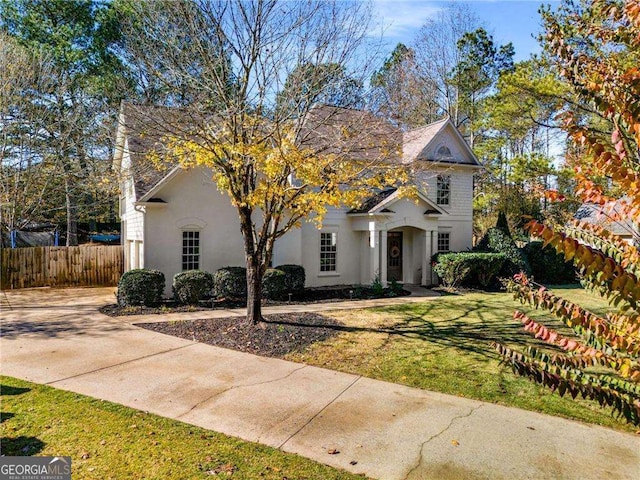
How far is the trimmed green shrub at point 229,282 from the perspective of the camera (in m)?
13.8

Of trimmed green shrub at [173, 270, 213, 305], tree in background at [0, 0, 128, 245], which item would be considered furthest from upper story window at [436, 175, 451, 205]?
tree in background at [0, 0, 128, 245]

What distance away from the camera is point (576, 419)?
18.0ft

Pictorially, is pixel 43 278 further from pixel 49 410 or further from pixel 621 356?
pixel 621 356

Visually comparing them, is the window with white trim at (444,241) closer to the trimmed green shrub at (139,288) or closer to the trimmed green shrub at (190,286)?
the trimmed green shrub at (190,286)

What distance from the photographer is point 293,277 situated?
14.7 meters

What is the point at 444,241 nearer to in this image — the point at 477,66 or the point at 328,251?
the point at 328,251

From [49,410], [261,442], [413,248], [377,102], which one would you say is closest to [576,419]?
[261,442]

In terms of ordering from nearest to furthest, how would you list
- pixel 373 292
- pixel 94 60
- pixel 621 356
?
pixel 621 356 < pixel 373 292 < pixel 94 60

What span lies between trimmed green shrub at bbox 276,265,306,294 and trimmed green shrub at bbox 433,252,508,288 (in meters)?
6.32

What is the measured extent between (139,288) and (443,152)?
14.7 metres

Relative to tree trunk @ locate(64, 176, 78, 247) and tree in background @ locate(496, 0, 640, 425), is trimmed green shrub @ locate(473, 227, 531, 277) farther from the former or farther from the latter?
tree trunk @ locate(64, 176, 78, 247)

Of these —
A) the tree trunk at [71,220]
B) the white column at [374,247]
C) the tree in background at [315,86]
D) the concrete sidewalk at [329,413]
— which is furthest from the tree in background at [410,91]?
the tree trunk at [71,220]

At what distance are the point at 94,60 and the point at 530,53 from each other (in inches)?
925

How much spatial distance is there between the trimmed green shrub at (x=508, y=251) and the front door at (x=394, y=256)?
160 inches
